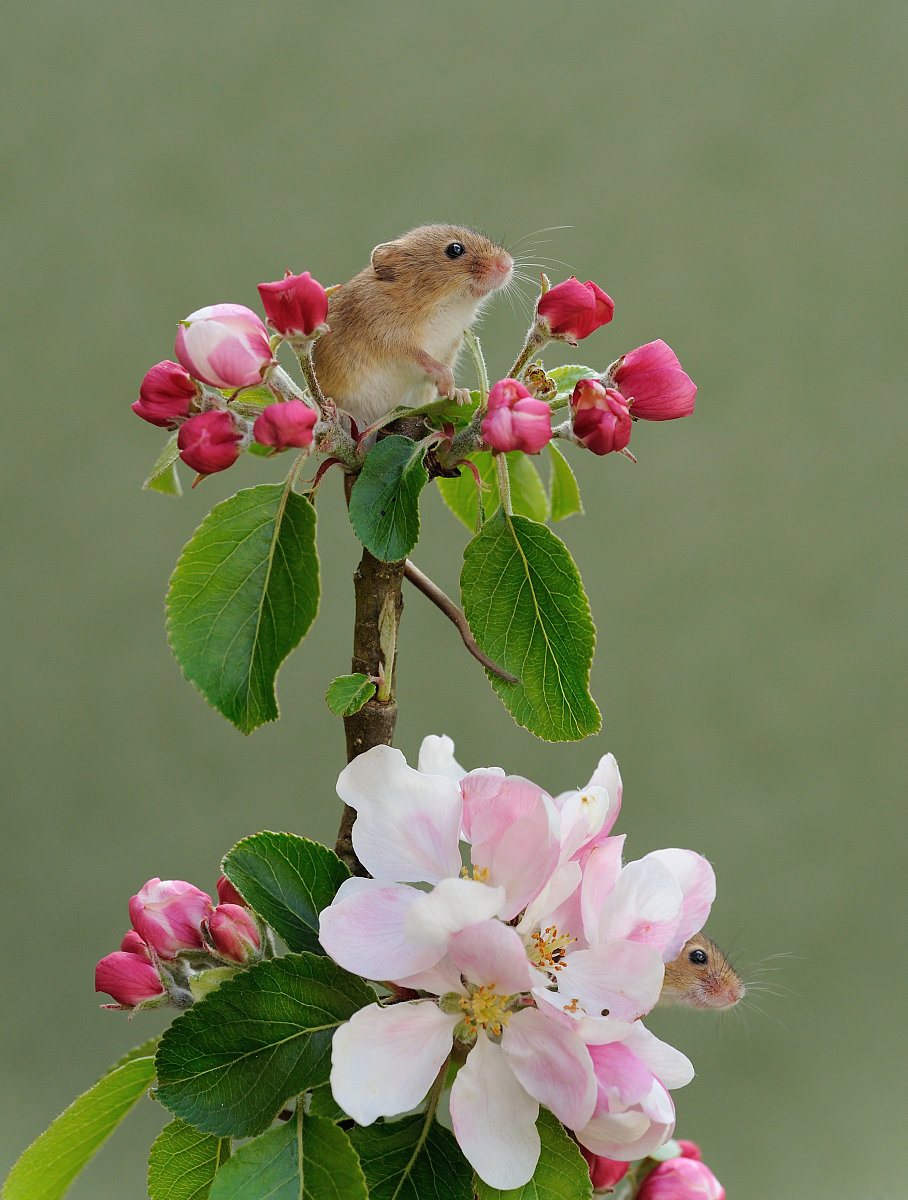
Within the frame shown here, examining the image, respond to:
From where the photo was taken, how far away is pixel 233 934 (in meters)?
0.62

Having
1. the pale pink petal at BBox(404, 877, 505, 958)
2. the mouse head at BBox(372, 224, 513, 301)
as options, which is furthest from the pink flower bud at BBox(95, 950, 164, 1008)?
the mouse head at BBox(372, 224, 513, 301)

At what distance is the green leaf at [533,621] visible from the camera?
621 millimetres

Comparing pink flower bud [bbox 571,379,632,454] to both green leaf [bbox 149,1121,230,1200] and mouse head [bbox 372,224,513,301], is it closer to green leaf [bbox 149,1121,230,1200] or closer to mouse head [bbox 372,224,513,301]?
mouse head [bbox 372,224,513,301]

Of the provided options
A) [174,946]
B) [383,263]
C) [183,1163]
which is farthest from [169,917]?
[383,263]

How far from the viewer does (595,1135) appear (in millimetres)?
555

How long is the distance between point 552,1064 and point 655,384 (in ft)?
1.17

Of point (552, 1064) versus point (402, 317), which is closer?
point (552, 1064)

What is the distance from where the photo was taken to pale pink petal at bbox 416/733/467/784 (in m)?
0.67

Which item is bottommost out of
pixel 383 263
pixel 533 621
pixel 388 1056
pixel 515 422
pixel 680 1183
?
pixel 680 1183

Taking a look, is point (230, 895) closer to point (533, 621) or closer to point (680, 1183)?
point (533, 621)

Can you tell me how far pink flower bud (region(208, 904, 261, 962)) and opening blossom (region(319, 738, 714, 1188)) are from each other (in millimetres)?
85

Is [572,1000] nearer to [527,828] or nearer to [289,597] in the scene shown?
[527,828]

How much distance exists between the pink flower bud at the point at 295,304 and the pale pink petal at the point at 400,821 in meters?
0.22

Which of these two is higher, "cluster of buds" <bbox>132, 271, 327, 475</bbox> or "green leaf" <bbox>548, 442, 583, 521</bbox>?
"cluster of buds" <bbox>132, 271, 327, 475</bbox>
